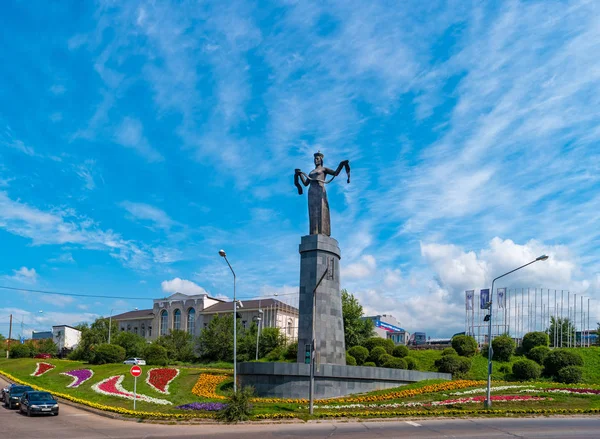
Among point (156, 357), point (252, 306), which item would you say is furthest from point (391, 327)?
point (156, 357)

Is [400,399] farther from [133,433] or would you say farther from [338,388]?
[133,433]

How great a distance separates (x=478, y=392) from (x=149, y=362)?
103 ft

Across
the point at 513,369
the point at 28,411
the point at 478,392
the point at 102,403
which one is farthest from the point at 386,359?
the point at 28,411

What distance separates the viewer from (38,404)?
2558cm

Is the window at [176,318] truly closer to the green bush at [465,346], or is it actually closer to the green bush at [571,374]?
the green bush at [465,346]

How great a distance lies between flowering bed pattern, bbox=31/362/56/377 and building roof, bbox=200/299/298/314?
1217 inches

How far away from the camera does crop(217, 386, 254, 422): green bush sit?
72.0 feet

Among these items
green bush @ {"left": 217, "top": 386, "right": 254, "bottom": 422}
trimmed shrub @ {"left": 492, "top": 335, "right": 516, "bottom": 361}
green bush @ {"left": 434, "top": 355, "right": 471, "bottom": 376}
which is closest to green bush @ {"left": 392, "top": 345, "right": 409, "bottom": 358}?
green bush @ {"left": 434, "top": 355, "right": 471, "bottom": 376}

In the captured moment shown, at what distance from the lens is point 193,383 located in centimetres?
3606

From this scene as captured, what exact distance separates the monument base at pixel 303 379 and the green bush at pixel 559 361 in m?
16.4

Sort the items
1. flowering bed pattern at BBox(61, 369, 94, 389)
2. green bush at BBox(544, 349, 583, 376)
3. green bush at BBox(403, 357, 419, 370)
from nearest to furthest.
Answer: flowering bed pattern at BBox(61, 369, 94, 389), green bush at BBox(544, 349, 583, 376), green bush at BBox(403, 357, 419, 370)

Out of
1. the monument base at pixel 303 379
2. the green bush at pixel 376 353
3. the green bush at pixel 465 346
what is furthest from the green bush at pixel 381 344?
the monument base at pixel 303 379

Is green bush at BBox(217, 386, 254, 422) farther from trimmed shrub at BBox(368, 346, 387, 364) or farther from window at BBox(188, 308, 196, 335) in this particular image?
window at BBox(188, 308, 196, 335)

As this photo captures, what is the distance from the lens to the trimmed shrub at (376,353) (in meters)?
44.3
